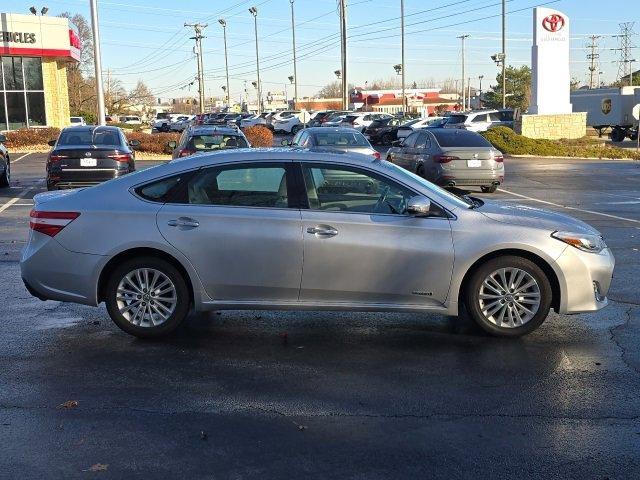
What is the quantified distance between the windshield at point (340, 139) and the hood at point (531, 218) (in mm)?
10266

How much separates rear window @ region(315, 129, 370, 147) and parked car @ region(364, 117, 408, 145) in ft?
83.8

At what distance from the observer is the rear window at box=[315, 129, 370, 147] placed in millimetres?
17156

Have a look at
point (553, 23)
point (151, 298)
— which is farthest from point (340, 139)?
point (553, 23)

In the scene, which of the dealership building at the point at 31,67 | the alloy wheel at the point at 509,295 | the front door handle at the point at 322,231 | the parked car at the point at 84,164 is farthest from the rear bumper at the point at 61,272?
the dealership building at the point at 31,67

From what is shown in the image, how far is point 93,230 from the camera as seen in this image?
21.7 ft

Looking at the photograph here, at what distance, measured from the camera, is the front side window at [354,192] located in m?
6.65

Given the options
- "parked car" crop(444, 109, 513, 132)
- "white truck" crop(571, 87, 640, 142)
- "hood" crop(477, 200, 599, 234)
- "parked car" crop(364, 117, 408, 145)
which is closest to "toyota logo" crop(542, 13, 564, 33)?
"parked car" crop(444, 109, 513, 132)

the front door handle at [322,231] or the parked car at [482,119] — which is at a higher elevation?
the parked car at [482,119]

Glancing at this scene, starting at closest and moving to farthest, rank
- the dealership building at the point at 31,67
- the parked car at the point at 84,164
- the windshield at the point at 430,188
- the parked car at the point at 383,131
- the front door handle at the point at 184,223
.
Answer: the front door handle at the point at 184,223
the windshield at the point at 430,188
the parked car at the point at 84,164
the dealership building at the point at 31,67
the parked car at the point at 383,131

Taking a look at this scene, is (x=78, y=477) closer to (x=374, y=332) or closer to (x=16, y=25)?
(x=374, y=332)

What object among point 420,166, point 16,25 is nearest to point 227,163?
point 420,166

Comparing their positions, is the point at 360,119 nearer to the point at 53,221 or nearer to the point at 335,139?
the point at 335,139

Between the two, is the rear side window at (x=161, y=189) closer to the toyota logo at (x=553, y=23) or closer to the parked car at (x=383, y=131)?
the toyota logo at (x=553, y=23)

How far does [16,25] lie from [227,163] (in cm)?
3849
